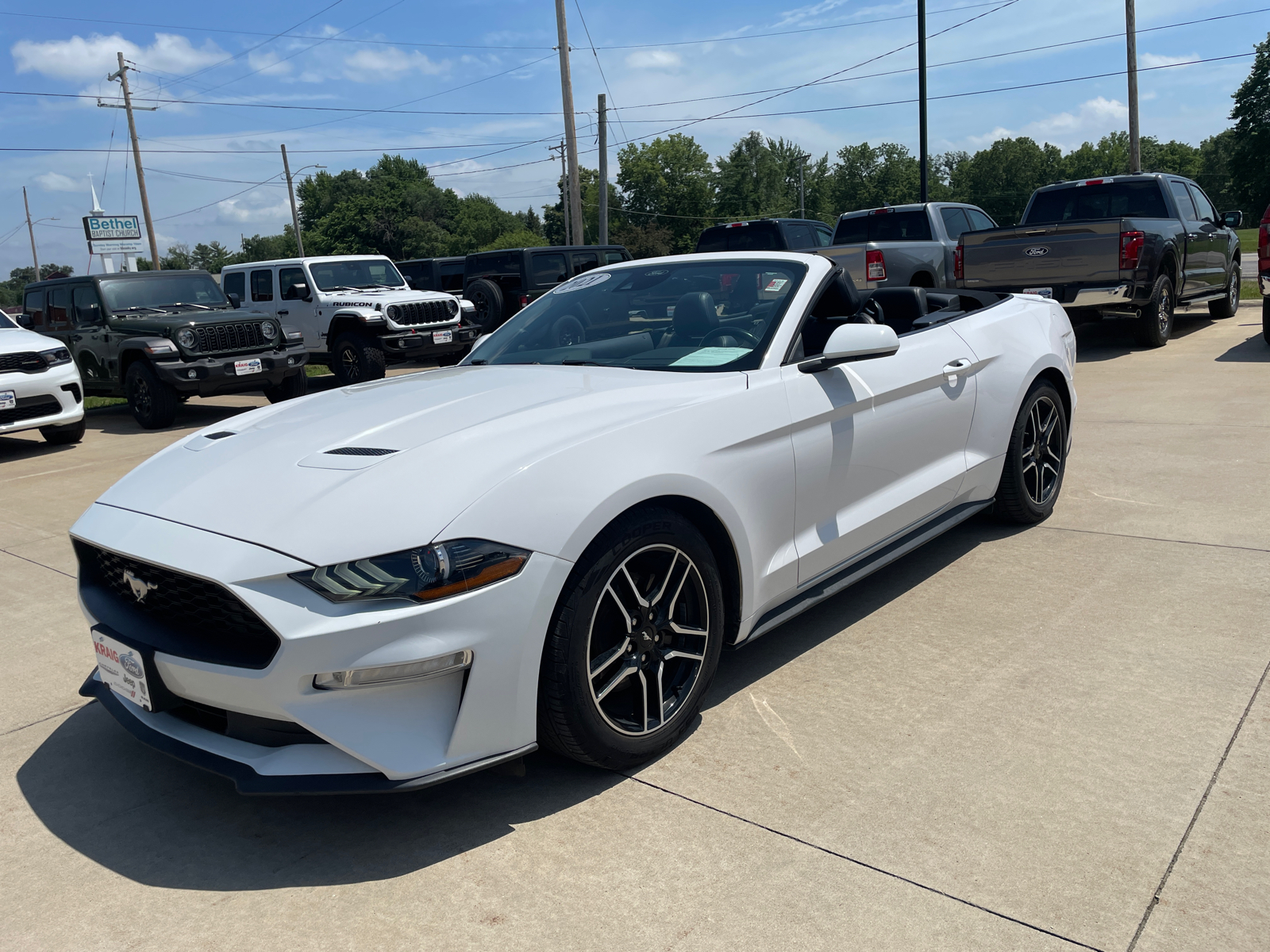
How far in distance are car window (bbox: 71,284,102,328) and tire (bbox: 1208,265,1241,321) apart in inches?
609

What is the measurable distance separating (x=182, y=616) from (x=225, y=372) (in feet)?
31.7

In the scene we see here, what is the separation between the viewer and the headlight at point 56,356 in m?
9.95

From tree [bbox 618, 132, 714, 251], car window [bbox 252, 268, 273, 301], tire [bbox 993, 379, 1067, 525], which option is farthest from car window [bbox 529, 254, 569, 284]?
tree [bbox 618, 132, 714, 251]

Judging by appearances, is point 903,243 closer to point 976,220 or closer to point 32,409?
point 976,220

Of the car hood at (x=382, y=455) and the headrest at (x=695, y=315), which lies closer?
the car hood at (x=382, y=455)

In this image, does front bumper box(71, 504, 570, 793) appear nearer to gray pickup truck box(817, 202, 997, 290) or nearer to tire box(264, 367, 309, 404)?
gray pickup truck box(817, 202, 997, 290)

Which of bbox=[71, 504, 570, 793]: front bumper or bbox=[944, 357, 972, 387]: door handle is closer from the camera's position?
bbox=[71, 504, 570, 793]: front bumper

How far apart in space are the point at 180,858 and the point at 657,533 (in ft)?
5.10

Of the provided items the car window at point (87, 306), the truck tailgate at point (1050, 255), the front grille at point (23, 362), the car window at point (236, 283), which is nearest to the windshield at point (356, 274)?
the car window at point (236, 283)

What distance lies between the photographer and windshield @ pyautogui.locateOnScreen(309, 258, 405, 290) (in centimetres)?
1521

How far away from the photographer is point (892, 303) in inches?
201

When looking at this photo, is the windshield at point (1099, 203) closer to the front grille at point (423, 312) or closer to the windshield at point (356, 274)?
the front grille at point (423, 312)

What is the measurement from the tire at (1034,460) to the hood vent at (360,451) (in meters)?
3.21

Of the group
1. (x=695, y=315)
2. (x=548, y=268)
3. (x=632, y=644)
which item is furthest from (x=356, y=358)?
(x=632, y=644)
